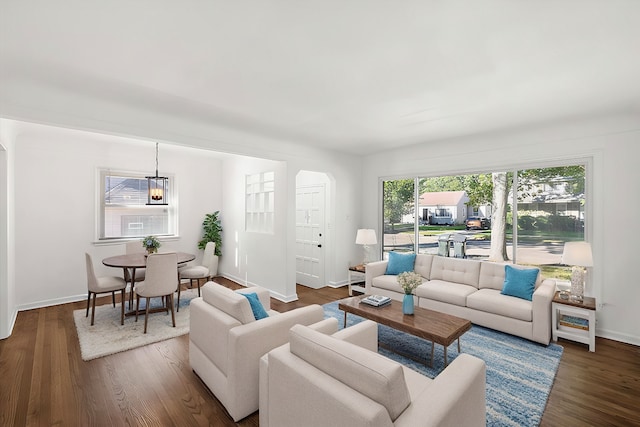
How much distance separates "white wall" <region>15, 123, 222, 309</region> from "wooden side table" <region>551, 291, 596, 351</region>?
249 inches

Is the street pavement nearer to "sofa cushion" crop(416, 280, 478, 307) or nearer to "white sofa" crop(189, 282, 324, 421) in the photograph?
"sofa cushion" crop(416, 280, 478, 307)

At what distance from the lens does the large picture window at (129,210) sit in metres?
5.27

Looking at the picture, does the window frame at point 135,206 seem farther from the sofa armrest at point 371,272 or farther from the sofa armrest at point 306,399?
the sofa armrest at point 306,399

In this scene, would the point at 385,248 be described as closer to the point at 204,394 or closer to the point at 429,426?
the point at 204,394

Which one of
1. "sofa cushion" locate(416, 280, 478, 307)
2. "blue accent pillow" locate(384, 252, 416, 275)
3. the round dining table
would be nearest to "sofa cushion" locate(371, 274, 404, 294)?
"blue accent pillow" locate(384, 252, 416, 275)

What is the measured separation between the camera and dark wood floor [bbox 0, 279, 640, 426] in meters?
2.13

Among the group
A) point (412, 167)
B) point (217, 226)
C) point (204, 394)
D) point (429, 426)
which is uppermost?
point (412, 167)

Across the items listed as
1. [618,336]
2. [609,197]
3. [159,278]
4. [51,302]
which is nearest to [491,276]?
[618,336]

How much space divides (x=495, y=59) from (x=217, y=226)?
575cm

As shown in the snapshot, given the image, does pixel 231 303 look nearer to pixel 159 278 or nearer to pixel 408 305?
pixel 408 305

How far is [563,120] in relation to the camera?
146 inches

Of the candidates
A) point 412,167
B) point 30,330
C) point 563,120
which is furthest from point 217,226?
point 563,120

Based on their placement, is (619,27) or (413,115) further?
(413,115)

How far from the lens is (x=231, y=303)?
2236 mm
